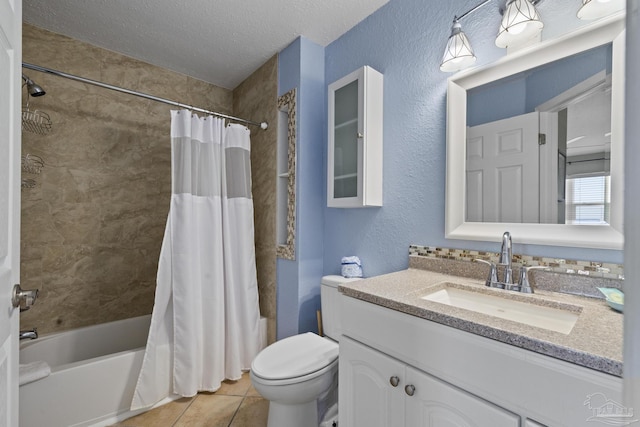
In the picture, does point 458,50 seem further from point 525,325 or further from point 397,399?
point 397,399

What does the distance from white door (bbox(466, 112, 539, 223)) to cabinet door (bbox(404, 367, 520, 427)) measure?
29.5 inches

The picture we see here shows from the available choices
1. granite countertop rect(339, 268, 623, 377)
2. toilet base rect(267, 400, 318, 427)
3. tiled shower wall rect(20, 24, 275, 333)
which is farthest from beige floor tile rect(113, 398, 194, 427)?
granite countertop rect(339, 268, 623, 377)

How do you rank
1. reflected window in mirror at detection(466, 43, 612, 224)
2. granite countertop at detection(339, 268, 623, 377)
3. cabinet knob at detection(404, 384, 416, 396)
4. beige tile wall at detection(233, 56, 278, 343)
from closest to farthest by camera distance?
→ granite countertop at detection(339, 268, 623, 377) < cabinet knob at detection(404, 384, 416, 396) < reflected window in mirror at detection(466, 43, 612, 224) < beige tile wall at detection(233, 56, 278, 343)

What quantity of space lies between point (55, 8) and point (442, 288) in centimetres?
266

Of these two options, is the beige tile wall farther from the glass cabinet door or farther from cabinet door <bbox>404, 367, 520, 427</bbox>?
cabinet door <bbox>404, 367, 520, 427</bbox>

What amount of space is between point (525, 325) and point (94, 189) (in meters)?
2.64

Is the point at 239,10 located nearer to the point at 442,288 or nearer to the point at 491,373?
the point at 442,288

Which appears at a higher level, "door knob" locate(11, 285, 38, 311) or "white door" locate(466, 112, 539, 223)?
"white door" locate(466, 112, 539, 223)

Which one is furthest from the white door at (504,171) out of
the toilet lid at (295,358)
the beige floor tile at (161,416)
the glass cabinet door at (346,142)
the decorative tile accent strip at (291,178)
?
the beige floor tile at (161,416)

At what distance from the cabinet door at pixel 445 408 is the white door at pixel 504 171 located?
0.75 meters

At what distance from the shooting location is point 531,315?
992 mm

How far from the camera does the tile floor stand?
5.18ft

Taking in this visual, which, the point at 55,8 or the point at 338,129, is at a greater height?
the point at 55,8

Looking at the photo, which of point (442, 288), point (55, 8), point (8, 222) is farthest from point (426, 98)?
point (55, 8)
